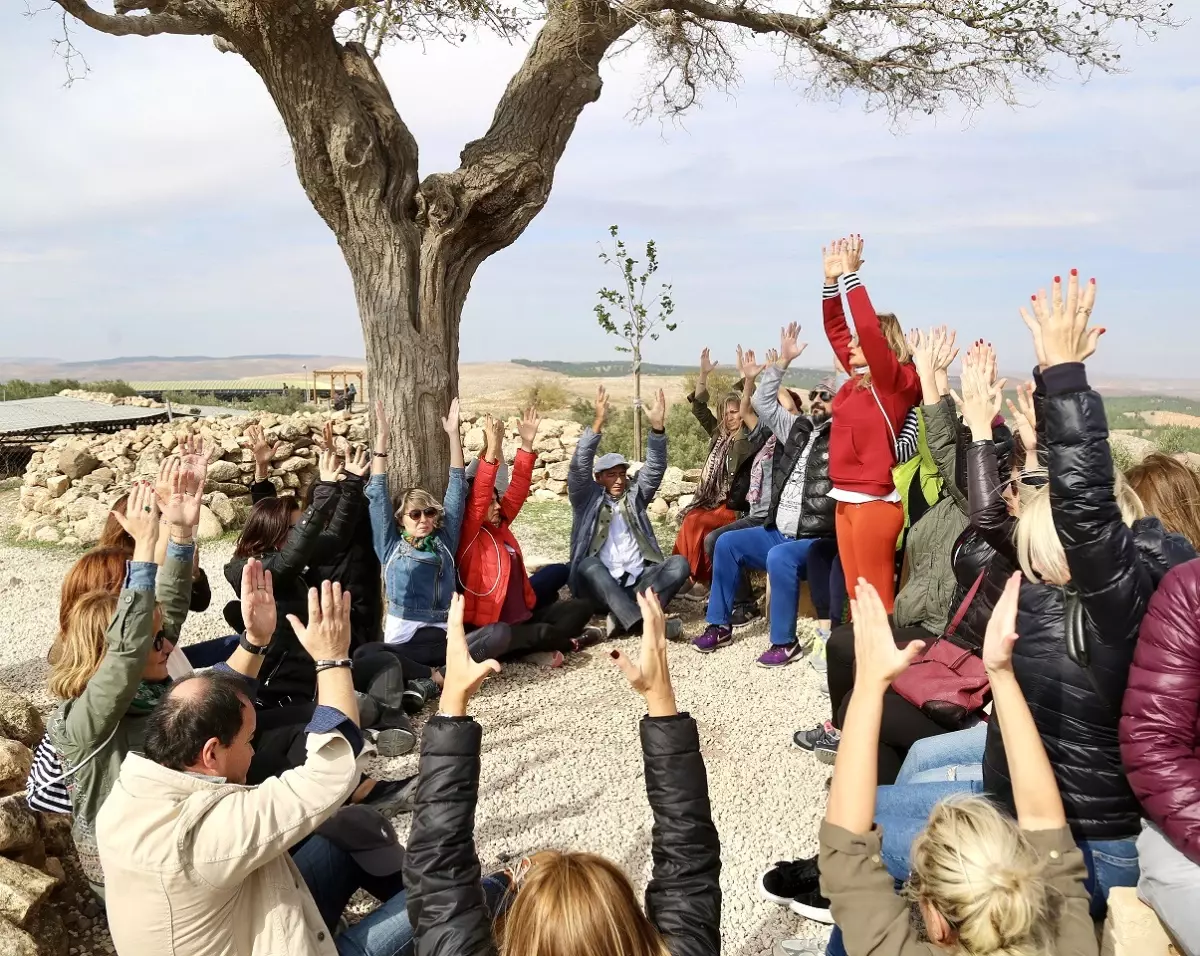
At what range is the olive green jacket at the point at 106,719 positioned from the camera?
8.46 feet

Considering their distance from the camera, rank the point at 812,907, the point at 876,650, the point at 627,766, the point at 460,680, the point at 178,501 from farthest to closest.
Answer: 1. the point at 627,766
2. the point at 812,907
3. the point at 178,501
4. the point at 460,680
5. the point at 876,650

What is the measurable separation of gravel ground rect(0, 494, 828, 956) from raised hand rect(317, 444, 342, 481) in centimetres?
153

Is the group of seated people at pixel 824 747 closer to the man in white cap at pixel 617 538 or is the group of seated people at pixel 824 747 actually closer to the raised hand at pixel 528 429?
the raised hand at pixel 528 429

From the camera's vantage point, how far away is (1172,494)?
2.84 m

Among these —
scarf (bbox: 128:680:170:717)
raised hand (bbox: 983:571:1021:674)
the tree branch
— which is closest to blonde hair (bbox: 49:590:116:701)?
scarf (bbox: 128:680:170:717)

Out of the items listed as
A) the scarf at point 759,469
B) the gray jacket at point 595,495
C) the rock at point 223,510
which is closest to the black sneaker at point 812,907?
the gray jacket at point 595,495

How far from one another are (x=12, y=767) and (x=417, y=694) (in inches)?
79.1

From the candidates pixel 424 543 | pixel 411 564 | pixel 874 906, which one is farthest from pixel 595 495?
pixel 874 906

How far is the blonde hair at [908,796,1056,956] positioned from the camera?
1.68 m

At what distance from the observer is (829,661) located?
4219 millimetres

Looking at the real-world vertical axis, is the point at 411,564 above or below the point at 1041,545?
below

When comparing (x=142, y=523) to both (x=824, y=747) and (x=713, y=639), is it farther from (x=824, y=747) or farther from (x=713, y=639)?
(x=713, y=639)

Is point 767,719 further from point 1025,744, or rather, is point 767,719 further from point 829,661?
point 1025,744

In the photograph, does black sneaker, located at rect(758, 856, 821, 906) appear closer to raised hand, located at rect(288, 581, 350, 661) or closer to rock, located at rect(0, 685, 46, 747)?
raised hand, located at rect(288, 581, 350, 661)
